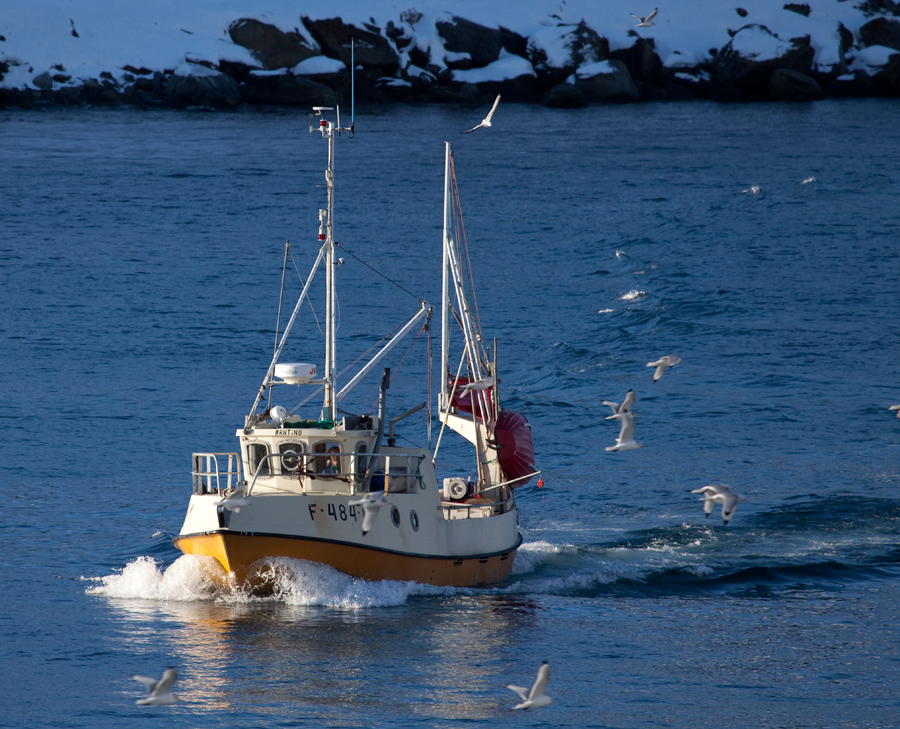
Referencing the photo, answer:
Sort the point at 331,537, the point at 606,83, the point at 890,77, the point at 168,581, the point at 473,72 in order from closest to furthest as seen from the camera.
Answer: the point at 331,537, the point at 168,581, the point at 473,72, the point at 606,83, the point at 890,77

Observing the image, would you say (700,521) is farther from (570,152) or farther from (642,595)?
(570,152)

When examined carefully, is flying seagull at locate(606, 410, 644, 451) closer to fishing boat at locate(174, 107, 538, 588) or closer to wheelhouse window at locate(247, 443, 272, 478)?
fishing boat at locate(174, 107, 538, 588)

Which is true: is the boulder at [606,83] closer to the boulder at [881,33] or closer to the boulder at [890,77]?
the boulder at [890,77]

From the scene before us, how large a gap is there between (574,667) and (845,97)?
138 metres

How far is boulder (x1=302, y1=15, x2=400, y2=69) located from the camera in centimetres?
14575

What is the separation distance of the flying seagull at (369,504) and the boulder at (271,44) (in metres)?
120

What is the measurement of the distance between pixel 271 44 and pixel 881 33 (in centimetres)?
7110

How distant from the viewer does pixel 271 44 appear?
144 meters

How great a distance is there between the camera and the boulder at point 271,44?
142m

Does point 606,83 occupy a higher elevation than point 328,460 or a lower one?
higher

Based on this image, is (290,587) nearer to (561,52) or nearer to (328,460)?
(328,460)

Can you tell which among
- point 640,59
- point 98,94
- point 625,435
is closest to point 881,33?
point 640,59

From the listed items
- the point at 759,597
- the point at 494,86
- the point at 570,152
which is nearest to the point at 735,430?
the point at 759,597

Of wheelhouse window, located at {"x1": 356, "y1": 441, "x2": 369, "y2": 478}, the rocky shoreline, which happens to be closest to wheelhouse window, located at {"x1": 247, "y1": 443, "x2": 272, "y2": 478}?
wheelhouse window, located at {"x1": 356, "y1": 441, "x2": 369, "y2": 478}
